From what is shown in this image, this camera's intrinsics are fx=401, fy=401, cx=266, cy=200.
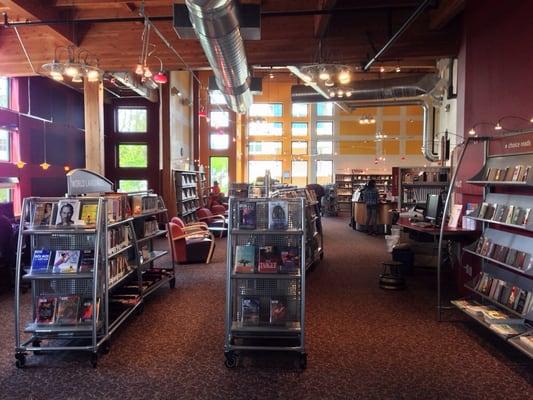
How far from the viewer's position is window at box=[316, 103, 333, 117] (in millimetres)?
20638

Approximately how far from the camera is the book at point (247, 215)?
3377 millimetres

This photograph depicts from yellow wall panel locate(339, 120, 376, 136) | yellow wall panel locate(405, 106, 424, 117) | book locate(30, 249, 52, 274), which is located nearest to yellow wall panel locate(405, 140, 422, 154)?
yellow wall panel locate(405, 106, 424, 117)

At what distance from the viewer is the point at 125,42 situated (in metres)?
6.80

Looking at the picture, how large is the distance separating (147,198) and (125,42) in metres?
3.21

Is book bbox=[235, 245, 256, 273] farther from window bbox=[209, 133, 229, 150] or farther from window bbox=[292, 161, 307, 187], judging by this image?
window bbox=[292, 161, 307, 187]

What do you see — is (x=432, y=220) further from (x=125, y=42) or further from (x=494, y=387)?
(x=125, y=42)

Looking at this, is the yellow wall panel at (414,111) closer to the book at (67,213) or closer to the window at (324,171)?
the window at (324,171)

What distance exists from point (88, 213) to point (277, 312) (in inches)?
73.0

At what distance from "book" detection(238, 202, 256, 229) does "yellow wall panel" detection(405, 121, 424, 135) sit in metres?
18.5

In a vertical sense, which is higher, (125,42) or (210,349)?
(125,42)

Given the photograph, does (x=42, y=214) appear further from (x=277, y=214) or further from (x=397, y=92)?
(x=397, y=92)

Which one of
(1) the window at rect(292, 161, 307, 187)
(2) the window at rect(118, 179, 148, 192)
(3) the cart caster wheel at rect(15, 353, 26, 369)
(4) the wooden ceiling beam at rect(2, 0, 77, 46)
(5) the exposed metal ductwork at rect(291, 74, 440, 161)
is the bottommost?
(3) the cart caster wheel at rect(15, 353, 26, 369)

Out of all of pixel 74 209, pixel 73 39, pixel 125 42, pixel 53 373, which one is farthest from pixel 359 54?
pixel 53 373

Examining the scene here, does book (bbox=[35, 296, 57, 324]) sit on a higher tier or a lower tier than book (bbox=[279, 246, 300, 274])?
lower
